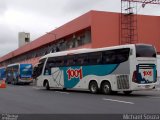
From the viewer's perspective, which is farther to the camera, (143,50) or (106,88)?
(106,88)

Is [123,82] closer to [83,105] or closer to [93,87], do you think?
[93,87]

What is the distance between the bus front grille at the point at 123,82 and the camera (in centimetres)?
2144

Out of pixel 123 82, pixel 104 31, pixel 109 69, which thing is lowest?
pixel 123 82

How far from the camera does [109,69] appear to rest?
74.7ft

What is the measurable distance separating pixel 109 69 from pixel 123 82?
1555 mm

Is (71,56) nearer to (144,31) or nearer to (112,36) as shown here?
(112,36)

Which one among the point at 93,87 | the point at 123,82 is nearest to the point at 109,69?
the point at 123,82

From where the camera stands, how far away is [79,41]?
52.5 m

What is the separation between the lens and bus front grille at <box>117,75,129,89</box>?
70.3 feet

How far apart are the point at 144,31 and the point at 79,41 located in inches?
389

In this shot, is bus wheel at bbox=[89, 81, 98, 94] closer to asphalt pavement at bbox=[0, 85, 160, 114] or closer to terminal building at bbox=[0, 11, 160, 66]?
asphalt pavement at bbox=[0, 85, 160, 114]

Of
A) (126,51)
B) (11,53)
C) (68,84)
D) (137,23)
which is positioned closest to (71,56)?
(68,84)

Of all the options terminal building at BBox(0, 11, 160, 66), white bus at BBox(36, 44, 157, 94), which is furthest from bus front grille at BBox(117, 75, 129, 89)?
terminal building at BBox(0, 11, 160, 66)

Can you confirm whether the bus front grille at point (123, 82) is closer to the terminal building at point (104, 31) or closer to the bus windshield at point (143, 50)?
the bus windshield at point (143, 50)
